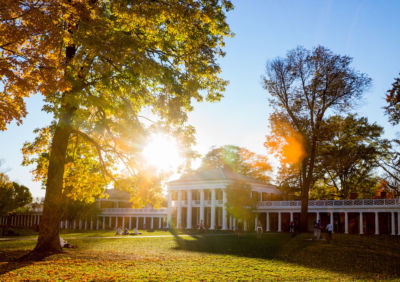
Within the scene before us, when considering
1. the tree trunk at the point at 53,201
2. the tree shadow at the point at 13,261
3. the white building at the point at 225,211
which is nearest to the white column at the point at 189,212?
the white building at the point at 225,211

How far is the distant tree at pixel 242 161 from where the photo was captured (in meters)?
67.2

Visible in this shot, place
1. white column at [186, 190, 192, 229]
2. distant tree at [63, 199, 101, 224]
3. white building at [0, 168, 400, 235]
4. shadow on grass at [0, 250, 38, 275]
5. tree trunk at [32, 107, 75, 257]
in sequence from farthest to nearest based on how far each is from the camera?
white column at [186, 190, 192, 229] < distant tree at [63, 199, 101, 224] < white building at [0, 168, 400, 235] < tree trunk at [32, 107, 75, 257] < shadow on grass at [0, 250, 38, 275]

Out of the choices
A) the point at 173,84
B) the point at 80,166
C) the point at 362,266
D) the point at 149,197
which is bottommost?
the point at 362,266

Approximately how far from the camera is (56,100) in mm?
13328

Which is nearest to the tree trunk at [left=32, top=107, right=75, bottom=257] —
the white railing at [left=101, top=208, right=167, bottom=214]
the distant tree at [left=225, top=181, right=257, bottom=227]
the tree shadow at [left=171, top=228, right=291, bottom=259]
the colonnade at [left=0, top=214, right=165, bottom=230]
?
the tree shadow at [left=171, top=228, right=291, bottom=259]

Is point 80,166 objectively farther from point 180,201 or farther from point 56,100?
point 180,201

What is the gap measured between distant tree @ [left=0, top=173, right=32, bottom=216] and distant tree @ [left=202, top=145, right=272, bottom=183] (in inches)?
1202

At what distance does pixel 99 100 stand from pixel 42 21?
3260mm

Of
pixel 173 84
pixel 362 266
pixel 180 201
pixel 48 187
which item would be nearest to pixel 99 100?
pixel 173 84

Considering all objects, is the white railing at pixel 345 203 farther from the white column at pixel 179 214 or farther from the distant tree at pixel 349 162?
the white column at pixel 179 214

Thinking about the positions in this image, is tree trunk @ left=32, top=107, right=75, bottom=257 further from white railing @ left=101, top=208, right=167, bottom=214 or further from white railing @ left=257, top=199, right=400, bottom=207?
white railing @ left=101, top=208, right=167, bottom=214

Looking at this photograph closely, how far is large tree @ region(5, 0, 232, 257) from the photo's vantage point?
38.3 feet

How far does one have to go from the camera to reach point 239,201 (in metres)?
39.1

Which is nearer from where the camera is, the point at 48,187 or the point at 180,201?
the point at 48,187
